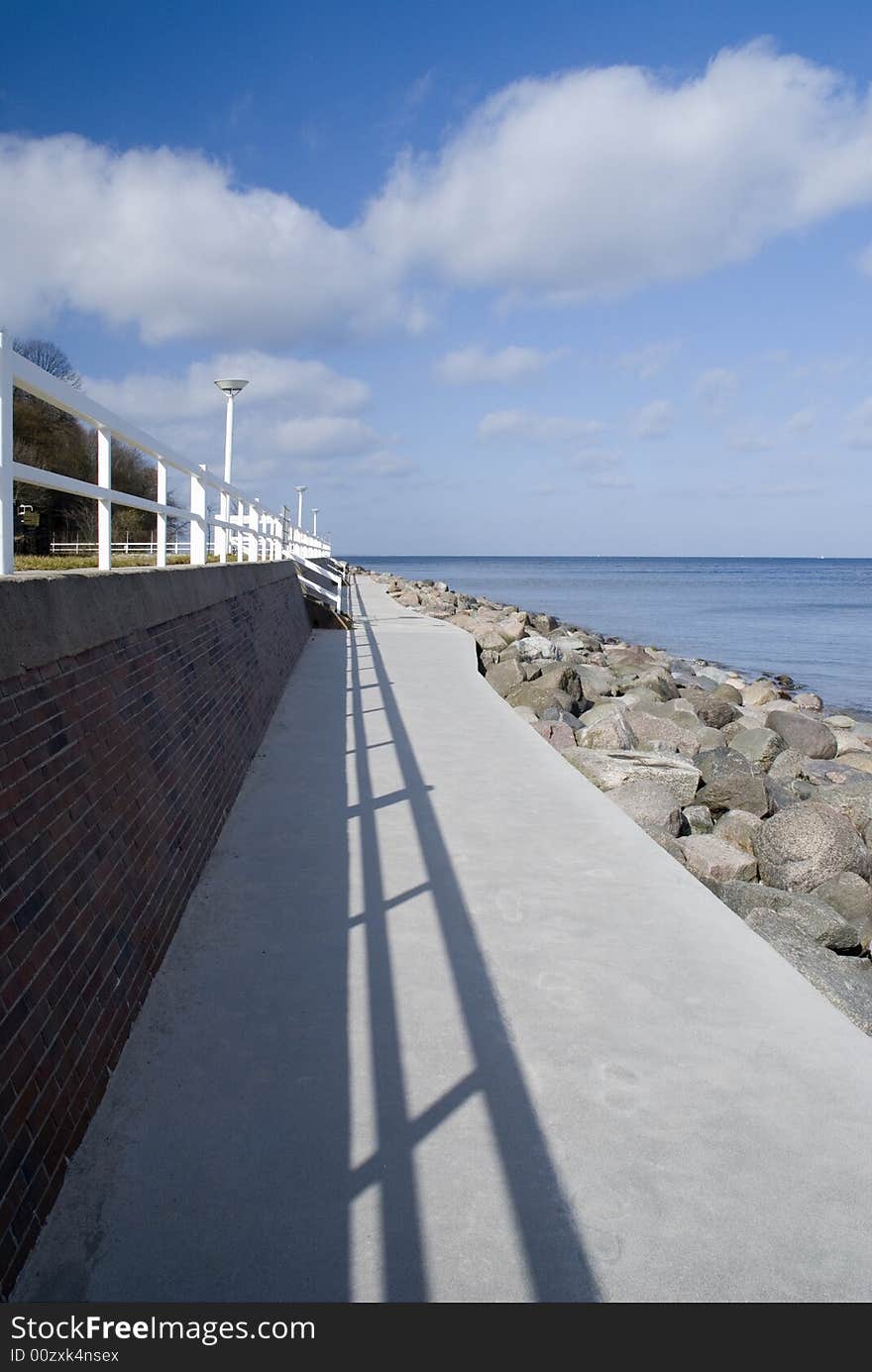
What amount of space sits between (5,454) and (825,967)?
14.8 feet

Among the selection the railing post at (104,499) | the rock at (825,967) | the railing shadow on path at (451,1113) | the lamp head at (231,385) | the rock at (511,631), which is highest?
the lamp head at (231,385)

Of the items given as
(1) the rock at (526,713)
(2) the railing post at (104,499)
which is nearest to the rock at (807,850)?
(1) the rock at (526,713)

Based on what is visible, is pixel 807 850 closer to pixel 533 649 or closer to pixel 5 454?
pixel 5 454

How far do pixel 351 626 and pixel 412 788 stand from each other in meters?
13.7

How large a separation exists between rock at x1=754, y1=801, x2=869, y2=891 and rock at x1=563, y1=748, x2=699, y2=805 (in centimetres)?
171

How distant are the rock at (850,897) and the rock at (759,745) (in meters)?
5.05

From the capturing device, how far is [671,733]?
11977mm

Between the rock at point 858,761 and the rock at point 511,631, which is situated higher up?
the rock at point 511,631

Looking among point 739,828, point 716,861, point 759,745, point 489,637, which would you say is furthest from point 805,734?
point 489,637

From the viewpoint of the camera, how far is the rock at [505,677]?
1423cm

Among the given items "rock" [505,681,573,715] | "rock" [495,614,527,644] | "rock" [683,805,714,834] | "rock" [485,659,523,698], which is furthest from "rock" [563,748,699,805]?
"rock" [495,614,527,644]

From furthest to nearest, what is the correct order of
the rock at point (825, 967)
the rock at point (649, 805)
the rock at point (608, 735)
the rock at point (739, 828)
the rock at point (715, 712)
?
the rock at point (715, 712) → the rock at point (608, 735) → the rock at point (739, 828) → the rock at point (649, 805) → the rock at point (825, 967)

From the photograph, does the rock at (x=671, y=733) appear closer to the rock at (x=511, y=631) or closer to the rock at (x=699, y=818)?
the rock at (x=699, y=818)

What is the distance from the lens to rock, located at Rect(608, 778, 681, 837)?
24.7ft
